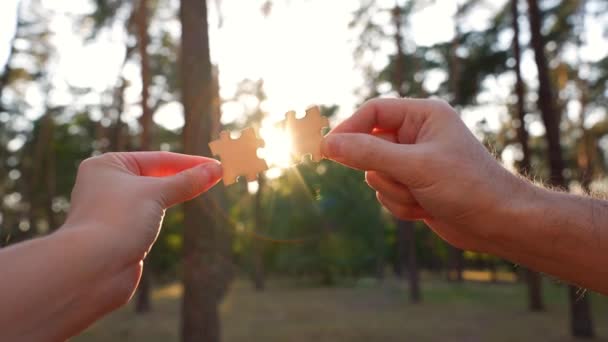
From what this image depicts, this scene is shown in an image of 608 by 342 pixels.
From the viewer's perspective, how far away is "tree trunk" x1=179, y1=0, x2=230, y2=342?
7129mm

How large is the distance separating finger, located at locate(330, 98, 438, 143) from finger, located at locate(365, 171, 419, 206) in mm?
197

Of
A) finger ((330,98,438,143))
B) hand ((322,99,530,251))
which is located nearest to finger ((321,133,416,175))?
hand ((322,99,530,251))

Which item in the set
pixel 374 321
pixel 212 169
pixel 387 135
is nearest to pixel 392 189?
pixel 387 135

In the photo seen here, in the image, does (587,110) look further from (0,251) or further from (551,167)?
(0,251)

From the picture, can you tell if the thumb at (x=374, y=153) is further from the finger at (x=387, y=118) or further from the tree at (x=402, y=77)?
the tree at (x=402, y=77)

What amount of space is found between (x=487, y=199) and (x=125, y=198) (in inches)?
52.6

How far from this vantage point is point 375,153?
1.91 metres

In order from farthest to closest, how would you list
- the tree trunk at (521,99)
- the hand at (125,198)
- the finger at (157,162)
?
the tree trunk at (521,99) → the finger at (157,162) → the hand at (125,198)

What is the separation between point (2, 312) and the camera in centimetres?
124

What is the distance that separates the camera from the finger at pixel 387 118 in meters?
2.09

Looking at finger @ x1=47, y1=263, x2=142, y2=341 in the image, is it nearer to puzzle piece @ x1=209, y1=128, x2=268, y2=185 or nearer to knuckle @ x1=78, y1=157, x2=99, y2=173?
knuckle @ x1=78, y1=157, x2=99, y2=173

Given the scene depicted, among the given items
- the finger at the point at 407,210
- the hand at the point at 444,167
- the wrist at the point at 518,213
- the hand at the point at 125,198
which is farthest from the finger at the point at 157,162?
the wrist at the point at 518,213

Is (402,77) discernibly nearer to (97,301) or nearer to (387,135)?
(387,135)

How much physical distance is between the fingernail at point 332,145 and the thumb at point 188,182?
0.46m
